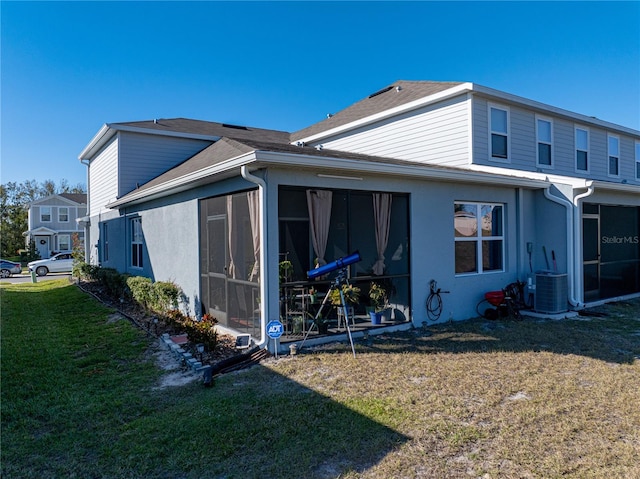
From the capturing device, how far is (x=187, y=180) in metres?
7.14

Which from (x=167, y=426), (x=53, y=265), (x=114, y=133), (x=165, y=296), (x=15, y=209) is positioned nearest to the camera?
(x=167, y=426)

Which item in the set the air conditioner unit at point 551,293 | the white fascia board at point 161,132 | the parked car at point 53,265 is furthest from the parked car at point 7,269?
the air conditioner unit at point 551,293

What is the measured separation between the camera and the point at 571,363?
528 centimetres

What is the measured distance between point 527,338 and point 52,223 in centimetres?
3956

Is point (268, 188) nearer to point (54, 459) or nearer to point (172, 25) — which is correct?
point (54, 459)

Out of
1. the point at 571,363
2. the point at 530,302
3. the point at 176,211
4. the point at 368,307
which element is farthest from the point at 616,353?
the point at 176,211

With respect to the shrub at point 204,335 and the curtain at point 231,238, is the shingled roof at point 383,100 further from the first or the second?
the shrub at point 204,335

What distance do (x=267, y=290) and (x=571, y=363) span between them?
4.13m

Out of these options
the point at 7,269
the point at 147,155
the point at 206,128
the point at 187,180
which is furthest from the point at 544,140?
the point at 7,269

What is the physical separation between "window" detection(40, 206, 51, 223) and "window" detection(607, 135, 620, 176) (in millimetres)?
39848

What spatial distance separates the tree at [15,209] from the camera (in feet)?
115

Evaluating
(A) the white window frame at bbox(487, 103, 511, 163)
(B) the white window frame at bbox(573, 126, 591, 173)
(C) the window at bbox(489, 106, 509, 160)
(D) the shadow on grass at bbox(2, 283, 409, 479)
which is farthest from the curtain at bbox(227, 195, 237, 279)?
(B) the white window frame at bbox(573, 126, 591, 173)

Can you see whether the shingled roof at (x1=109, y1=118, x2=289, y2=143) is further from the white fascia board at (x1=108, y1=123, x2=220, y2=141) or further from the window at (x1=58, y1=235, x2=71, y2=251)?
the window at (x1=58, y1=235, x2=71, y2=251)

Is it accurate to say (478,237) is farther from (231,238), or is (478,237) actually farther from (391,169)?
(231,238)
